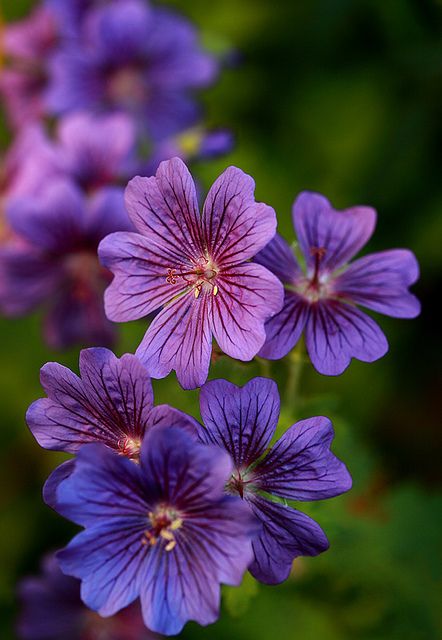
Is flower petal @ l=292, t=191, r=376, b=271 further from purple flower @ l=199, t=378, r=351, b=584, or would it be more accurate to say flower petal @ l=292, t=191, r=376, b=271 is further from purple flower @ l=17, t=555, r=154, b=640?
purple flower @ l=17, t=555, r=154, b=640

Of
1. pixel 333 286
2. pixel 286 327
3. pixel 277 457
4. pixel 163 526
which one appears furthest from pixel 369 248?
pixel 163 526

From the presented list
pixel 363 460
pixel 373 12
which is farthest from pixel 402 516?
pixel 373 12

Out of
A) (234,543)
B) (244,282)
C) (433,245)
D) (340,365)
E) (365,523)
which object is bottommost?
(365,523)

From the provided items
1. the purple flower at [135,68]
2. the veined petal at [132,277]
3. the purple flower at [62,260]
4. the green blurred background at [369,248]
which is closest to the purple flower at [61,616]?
the green blurred background at [369,248]

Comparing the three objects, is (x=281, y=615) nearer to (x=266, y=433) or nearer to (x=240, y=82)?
(x=266, y=433)

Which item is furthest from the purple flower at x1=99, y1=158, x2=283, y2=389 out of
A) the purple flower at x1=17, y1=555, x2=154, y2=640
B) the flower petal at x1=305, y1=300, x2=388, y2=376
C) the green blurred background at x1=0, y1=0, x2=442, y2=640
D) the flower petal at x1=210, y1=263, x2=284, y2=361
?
the purple flower at x1=17, y1=555, x2=154, y2=640

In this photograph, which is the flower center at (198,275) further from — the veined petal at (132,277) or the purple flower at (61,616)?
the purple flower at (61,616)
